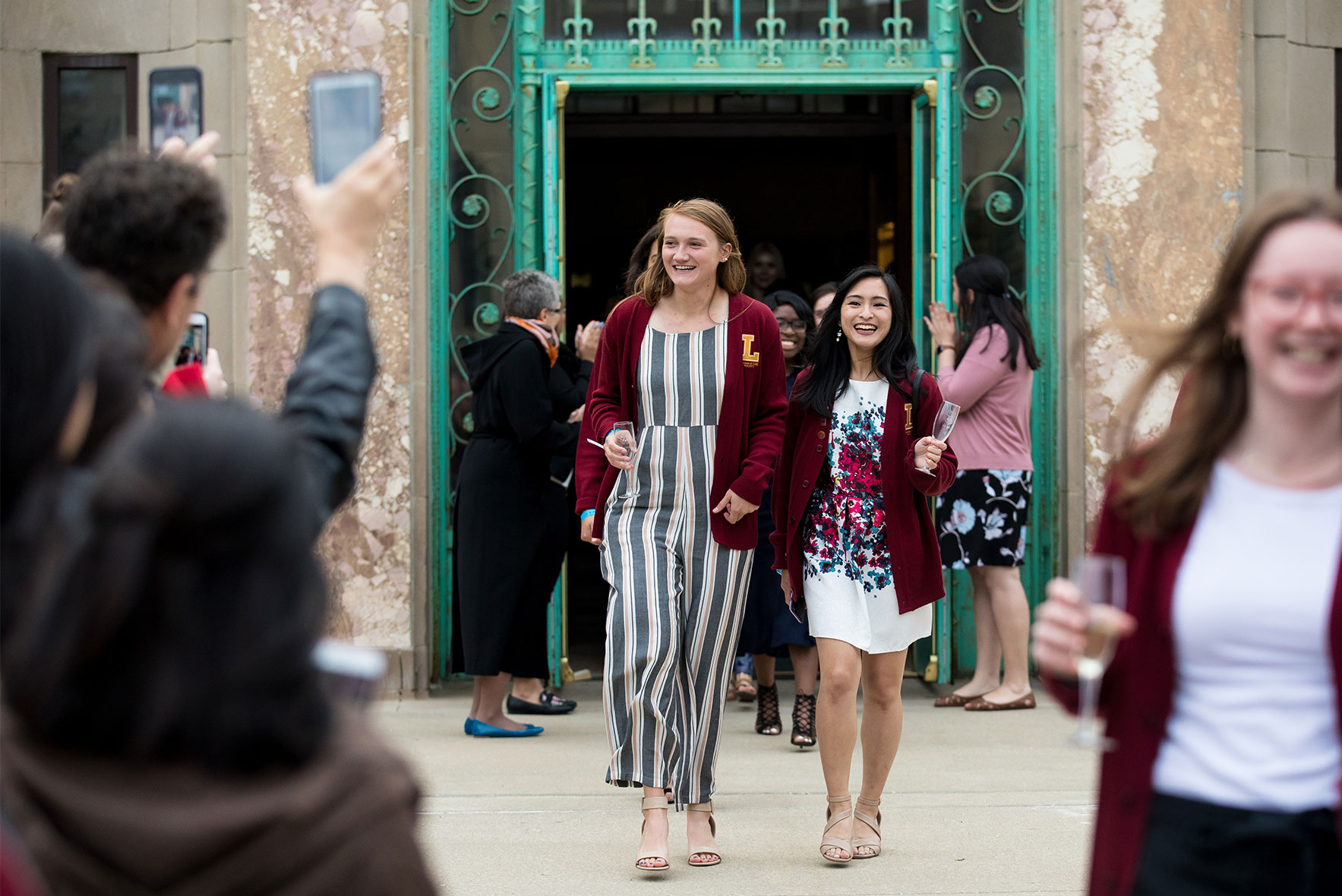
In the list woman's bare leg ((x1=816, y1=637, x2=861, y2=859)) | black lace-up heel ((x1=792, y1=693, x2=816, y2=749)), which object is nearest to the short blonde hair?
woman's bare leg ((x1=816, y1=637, x2=861, y2=859))

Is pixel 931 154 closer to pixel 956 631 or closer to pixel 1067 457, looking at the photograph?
pixel 1067 457

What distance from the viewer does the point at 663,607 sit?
15.3 feet

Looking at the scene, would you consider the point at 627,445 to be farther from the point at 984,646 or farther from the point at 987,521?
the point at 984,646

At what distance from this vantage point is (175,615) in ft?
4.48

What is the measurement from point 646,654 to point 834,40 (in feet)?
13.2

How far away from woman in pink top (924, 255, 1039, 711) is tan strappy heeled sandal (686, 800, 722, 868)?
8.80 feet

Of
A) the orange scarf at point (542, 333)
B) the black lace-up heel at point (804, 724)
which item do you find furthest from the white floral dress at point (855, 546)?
the orange scarf at point (542, 333)

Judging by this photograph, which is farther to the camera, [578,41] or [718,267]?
[578,41]

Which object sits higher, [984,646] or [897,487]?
[897,487]

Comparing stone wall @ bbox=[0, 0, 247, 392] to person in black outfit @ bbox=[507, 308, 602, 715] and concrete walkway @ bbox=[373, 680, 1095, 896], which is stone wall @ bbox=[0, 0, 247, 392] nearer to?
person in black outfit @ bbox=[507, 308, 602, 715]

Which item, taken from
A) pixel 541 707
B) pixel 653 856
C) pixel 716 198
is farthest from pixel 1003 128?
pixel 716 198

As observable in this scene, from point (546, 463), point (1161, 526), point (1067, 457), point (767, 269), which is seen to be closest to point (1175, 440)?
point (1161, 526)

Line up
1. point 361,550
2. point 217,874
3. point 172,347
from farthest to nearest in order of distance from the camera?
point 361,550 → point 172,347 → point 217,874

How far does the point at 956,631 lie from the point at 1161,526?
18.4ft
